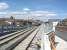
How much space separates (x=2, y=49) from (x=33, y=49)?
2.96m

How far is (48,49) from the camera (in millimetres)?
15555

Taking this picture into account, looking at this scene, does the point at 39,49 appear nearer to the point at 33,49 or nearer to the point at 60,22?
the point at 33,49

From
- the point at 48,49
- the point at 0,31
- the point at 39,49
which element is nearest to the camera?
the point at 48,49

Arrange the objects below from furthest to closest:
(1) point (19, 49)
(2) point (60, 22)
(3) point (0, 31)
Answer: (2) point (60, 22) < (3) point (0, 31) < (1) point (19, 49)

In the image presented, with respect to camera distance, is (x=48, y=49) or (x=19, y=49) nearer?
(x=48, y=49)

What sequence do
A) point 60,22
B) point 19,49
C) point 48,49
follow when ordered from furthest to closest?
point 60,22
point 19,49
point 48,49

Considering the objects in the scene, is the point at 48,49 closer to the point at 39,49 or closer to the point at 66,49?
the point at 39,49

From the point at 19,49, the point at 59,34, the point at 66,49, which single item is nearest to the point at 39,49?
the point at 19,49

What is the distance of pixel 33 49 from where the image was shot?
58.0 ft

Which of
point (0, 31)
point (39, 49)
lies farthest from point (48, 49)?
point (0, 31)

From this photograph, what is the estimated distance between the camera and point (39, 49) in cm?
1697

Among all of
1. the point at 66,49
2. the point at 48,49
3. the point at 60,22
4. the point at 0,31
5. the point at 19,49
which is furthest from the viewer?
the point at 60,22

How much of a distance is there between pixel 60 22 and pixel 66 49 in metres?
32.2

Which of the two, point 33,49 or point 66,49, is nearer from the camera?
point 33,49
